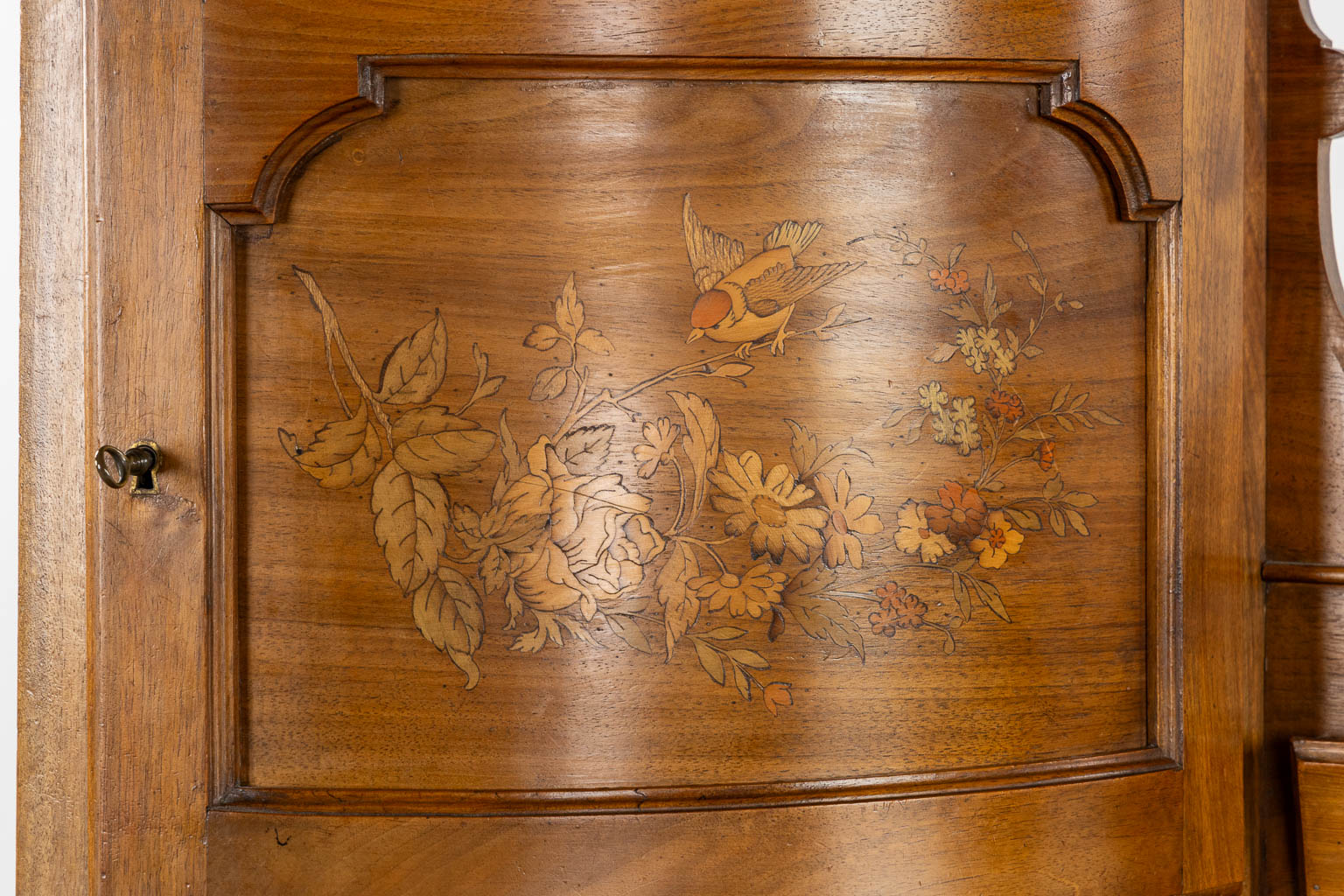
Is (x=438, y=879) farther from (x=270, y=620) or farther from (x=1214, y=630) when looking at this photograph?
(x=1214, y=630)

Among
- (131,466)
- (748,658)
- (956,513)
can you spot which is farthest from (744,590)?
(131,466)

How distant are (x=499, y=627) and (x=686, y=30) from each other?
38 cm

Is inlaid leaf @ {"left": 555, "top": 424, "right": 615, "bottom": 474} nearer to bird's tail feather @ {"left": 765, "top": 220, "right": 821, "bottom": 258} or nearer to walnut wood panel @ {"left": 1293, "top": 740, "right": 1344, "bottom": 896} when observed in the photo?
bird's tail feather @ {"left": 765, "top": 220, "right": 821, "bottom": 258}

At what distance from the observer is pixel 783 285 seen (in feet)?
2.16

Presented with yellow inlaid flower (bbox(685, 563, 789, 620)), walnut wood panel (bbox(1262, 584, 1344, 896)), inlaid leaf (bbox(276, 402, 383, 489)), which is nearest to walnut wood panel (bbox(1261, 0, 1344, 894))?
walnut wood panel (bbox(1262, 584, 1344, 896))

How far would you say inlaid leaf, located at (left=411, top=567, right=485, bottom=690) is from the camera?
0.64 meters

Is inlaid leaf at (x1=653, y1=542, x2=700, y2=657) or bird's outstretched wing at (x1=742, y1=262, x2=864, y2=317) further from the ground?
bird's outstretched wing at (x1=742, y1=262, x2=864, y2=317)

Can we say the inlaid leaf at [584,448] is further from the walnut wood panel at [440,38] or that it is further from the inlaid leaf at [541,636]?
the walnut wood panel at [440,38]

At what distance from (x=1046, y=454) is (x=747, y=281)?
23cm

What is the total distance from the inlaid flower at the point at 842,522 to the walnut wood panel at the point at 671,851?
15cm

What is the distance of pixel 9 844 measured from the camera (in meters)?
0.95

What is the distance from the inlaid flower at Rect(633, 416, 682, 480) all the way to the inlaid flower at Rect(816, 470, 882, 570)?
9 cm

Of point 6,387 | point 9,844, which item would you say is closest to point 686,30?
point 6,387

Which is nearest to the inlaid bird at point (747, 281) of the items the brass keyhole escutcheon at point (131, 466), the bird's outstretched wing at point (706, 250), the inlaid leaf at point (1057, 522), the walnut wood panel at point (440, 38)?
the bird's outstretched wing at point (706, 250)
